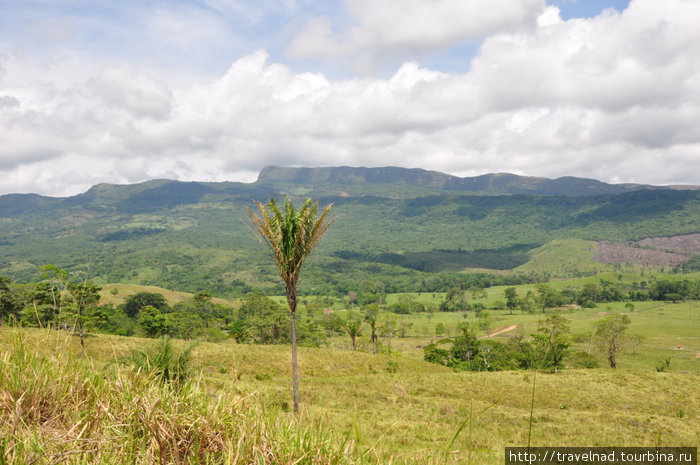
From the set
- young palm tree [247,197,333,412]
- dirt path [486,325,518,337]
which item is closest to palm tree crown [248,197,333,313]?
young palm tree [247,197,333,412]

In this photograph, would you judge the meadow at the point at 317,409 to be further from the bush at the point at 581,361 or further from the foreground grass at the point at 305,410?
the bush at the point at 581,361

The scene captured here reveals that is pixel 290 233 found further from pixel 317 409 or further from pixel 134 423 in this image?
pixel 134 423

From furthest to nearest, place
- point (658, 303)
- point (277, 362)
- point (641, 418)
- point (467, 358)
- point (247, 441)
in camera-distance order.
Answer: point (658, 303) < point (467, 358) < point (277, 362) < point (641, 418) < point (247, 441)

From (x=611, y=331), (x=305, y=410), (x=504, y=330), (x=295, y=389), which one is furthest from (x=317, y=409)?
(x=504, y=330)

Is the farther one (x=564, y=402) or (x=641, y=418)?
(x=564, y=402)

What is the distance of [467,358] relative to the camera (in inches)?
2030

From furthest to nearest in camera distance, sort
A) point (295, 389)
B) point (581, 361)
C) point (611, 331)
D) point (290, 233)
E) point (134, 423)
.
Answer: point (611, 331) < point (581, 361) < point (295, 389) < point (290, 233) < point (134, 423)

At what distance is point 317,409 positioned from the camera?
214 inches

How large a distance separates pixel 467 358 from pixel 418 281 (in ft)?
472

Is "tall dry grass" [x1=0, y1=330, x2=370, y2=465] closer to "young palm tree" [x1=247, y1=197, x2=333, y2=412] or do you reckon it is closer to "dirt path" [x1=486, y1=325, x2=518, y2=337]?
"young palm tree" [x1=247, y1=197, x2=333, y2=412]

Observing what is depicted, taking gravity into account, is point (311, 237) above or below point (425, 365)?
above

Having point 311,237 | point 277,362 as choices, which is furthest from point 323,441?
point 277,362

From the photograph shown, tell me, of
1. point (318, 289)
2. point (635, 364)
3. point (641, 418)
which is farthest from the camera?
point (318, 289)

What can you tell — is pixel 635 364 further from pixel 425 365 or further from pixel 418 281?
pixel 418 281
